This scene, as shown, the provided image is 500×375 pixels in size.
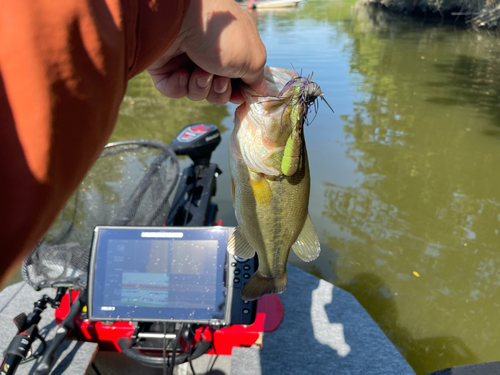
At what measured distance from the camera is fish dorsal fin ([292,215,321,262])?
4.53 feet

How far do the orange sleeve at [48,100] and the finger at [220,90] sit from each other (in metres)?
0.74

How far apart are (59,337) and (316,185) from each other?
174 inches

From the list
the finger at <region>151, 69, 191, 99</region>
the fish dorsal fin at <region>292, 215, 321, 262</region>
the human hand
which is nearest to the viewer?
the human hand

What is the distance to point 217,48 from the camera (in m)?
0.98

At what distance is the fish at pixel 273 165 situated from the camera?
1.19 m

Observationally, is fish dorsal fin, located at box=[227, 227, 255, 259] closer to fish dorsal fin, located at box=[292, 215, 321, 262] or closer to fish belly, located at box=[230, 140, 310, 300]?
fish belly, located at box=[230, 140, 310, 300]

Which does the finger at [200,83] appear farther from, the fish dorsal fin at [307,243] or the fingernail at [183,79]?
the fish dorsal fin at [307,243]

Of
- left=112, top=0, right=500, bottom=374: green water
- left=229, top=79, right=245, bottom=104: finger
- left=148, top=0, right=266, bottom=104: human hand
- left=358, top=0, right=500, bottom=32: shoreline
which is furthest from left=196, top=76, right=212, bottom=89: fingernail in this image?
left=358, top=0, right=500, bottom=32: shoreline

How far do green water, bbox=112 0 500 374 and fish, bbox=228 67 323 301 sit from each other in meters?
2.70

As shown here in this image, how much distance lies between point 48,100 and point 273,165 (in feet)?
2.96

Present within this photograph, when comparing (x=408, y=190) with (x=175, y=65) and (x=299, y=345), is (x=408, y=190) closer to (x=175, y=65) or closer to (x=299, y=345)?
(x=299, y=345)

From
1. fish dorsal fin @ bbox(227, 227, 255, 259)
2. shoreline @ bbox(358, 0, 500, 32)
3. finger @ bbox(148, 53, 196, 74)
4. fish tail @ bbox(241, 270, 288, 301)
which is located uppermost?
shoreline @ bbox(358, 0, 500, 32)

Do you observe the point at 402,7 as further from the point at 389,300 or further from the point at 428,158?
the point at 389,300

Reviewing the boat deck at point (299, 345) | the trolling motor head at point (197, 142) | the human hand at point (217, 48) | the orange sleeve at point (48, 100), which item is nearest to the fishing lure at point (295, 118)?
the human hand at point (217, 48)
